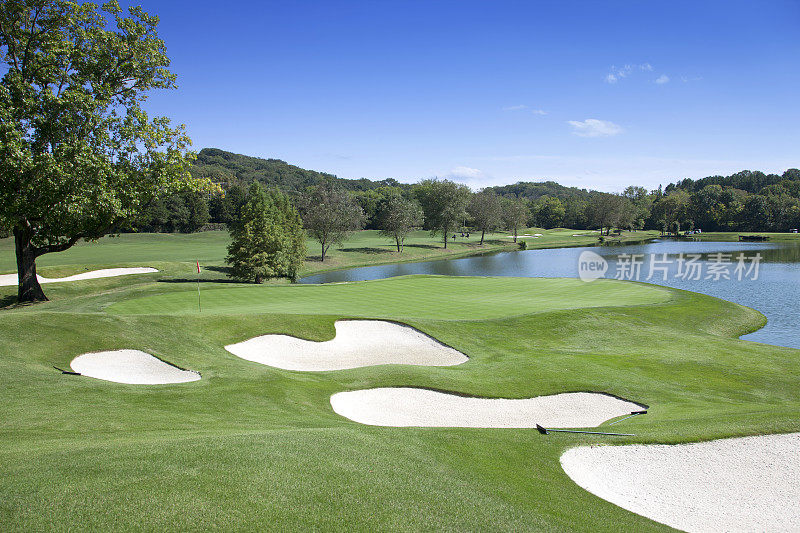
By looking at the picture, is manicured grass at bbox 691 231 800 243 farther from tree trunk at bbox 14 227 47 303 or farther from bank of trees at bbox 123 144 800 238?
tree trunk at bbox 14 227 47 303

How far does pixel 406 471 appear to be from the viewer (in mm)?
6602

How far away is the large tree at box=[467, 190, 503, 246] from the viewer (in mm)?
99500

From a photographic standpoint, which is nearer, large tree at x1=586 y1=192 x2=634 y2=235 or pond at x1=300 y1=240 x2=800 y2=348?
pond at x1=300 y1=240 x2=800 y2=348

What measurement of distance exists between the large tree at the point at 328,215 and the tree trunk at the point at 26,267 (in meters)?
41.4

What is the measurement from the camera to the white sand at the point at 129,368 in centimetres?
1276

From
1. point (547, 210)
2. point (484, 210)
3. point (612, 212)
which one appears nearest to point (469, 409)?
point (484, 210)

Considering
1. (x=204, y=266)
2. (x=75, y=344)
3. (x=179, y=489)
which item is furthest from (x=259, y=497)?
(x=204, y=266)

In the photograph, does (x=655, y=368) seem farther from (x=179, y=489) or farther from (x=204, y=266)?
(x=204, y=266)

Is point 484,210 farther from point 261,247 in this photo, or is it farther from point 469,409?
point 469,409

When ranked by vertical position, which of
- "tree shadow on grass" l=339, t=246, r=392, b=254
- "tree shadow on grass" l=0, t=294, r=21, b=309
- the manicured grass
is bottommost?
"tree shadow on grass" l=0, t=294, r=21, b=309

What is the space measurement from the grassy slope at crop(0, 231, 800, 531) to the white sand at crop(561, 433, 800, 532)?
40 cm

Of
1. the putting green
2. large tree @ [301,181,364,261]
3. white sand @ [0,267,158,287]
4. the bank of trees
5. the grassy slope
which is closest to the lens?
the grassy slope

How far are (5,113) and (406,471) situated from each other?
65.5ft

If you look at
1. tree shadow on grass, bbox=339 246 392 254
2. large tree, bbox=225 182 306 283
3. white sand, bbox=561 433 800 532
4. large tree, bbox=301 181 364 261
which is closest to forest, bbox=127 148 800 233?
tree shadow on grass, bbox=339 246 392 254
